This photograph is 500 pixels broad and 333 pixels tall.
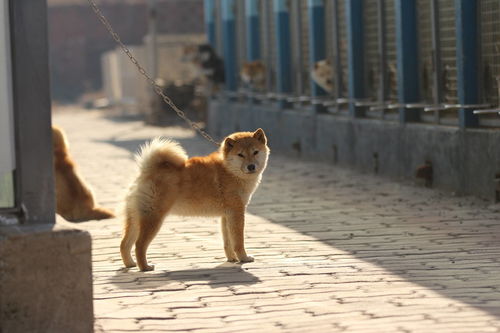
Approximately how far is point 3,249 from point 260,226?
584 centimetres

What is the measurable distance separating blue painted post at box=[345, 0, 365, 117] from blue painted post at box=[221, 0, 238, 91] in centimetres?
1010

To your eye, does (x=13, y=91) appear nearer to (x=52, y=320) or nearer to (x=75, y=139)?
(x=52, y=320)

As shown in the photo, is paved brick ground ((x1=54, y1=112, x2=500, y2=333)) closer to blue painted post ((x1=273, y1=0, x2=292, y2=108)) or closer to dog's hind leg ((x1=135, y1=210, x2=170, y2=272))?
dog's hind leg ((x1=135, y1=210, x2=170, y2=272))

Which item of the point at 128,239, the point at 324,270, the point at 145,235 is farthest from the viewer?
the point at 128,239

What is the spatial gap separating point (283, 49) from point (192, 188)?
1509cm

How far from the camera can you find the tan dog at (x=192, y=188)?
394 inches

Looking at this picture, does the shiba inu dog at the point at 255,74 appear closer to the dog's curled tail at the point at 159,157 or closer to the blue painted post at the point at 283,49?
the blue painted post at the point at 283,49

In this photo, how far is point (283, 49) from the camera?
25047mm

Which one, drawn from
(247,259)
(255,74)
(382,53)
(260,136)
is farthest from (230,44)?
(247,259)

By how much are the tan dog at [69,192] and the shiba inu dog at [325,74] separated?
8403mm

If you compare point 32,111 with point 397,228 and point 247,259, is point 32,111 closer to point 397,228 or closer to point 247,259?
point 247,259

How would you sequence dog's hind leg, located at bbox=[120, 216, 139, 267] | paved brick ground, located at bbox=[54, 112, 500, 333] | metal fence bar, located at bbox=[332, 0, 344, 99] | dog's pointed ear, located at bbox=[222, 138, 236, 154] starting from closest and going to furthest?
paved brick ground, located at bbox=[54, 112, 500, 333] < dog's hind leg, located at bbox=[120, 216, 139, 267] < dog's pointed ear, located at bbox=[222, 138, 236, 154] < metal fence bar, located at bbox=[332, 0, 344, 99]

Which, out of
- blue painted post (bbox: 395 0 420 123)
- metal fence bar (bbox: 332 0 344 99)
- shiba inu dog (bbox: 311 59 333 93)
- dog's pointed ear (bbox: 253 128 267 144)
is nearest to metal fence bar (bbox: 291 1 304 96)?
shiba inu dog (bbox: 311 59 333 93)

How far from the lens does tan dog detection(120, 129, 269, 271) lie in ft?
32.8
